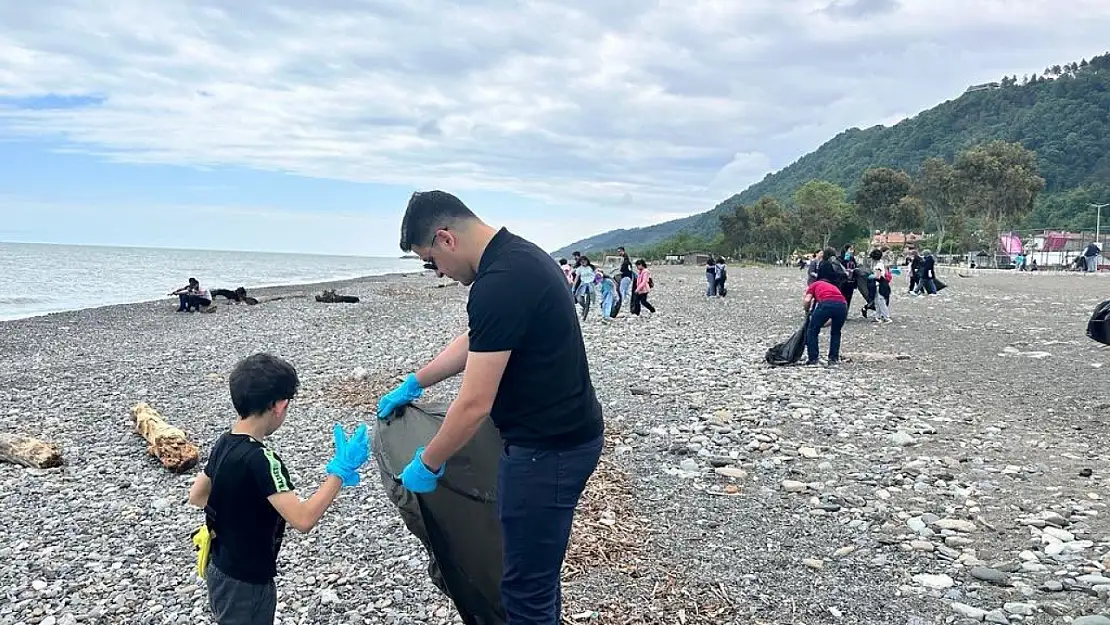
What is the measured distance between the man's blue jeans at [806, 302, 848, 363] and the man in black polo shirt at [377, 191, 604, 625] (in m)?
9.65

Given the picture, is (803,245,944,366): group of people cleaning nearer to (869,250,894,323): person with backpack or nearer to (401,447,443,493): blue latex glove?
(869,250,894,323): person with backpack

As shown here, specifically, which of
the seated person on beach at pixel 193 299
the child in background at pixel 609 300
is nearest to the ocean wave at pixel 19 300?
the seated person on beach at pixel 193 299

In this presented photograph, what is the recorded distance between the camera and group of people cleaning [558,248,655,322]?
20.3 metres

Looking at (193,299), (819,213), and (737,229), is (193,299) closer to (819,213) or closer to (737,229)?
(819,213)

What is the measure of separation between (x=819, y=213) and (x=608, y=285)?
224 feet

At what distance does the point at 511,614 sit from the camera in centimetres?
301

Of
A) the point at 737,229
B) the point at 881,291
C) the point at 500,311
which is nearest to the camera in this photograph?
the point at 500,311

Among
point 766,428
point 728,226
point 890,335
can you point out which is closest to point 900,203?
point 728,226

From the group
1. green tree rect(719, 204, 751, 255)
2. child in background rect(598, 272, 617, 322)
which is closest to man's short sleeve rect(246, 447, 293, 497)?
child in background rect(598, 272, 617, 322)

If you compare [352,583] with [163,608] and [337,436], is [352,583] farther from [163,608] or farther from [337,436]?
[337,436]

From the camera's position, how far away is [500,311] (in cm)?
271

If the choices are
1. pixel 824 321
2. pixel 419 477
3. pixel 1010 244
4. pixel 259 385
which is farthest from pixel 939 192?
pixel 259 385

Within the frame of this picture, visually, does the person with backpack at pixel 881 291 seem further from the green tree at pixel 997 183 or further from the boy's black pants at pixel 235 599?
the green tree at pixel 997 183

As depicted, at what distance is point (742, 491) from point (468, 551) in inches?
133
